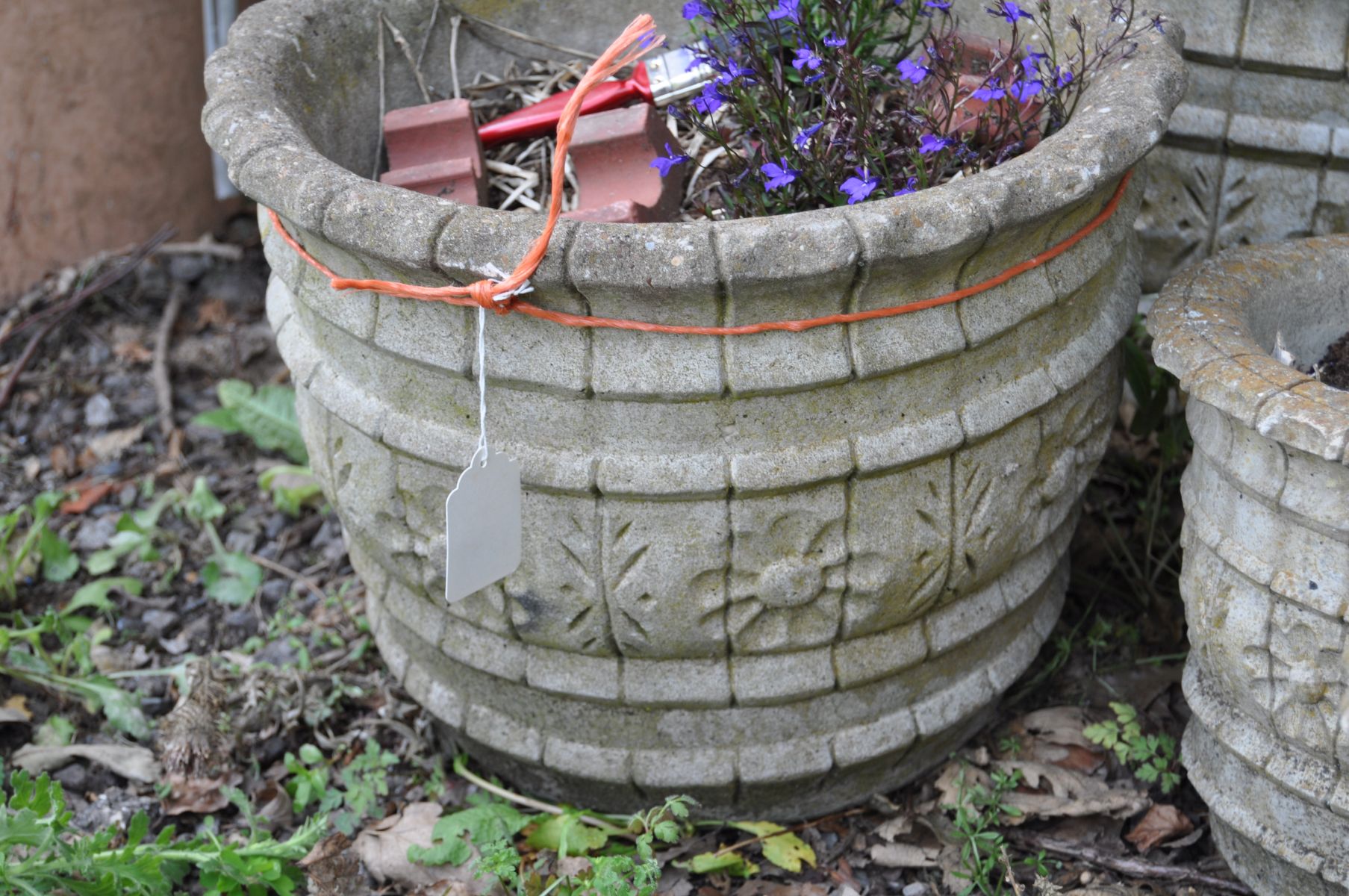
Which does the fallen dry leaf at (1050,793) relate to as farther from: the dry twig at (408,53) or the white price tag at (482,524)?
Result: the dry twig at (408,53)

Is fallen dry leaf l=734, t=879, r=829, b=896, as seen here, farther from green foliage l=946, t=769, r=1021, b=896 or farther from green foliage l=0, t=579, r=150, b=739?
green foliage l=0, t=579, r=150, b=739

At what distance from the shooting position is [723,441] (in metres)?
1.80

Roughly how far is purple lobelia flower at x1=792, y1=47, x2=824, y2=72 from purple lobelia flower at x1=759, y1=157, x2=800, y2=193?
14cm

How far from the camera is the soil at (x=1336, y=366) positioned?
2051 mm

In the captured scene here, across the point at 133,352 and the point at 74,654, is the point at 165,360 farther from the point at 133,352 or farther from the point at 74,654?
the point at 74,654

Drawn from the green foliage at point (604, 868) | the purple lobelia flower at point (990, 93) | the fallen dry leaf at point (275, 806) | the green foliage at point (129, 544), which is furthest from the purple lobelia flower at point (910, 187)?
the green foliage at point (129, 544)

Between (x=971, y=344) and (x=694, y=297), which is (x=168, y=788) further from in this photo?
(x=971, y=344)

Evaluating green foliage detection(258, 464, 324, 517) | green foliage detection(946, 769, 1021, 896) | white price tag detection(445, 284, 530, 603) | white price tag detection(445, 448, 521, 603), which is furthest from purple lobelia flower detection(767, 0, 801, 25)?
green foliage detection(258, 464, 324, 517)

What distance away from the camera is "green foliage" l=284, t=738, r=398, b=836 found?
2.38 meters

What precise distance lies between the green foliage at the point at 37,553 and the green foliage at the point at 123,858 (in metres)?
0.74

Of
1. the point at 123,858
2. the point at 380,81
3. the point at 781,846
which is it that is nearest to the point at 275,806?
the point at 123,858

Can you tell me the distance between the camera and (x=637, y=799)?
226cm

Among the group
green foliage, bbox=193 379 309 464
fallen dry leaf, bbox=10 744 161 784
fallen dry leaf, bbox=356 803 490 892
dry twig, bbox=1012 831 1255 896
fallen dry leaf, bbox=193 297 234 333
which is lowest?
fallen dry leaf, bbox=356 803 490 892

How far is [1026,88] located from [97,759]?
1.93 meters
